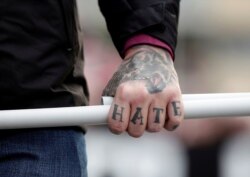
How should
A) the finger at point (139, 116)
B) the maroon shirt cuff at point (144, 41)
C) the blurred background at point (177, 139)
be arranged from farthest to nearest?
1. the blurred background at point (177, 139)
2. the maroon shirt cuff at point (144, 41)
3. the finger at point (139, 116)

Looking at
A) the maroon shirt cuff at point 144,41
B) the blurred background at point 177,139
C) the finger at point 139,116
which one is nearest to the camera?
the finger at point 139,116

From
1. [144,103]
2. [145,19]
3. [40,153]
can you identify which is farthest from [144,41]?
[40,153]

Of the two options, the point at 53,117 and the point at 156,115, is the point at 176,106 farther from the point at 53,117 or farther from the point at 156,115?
the point at 53,117

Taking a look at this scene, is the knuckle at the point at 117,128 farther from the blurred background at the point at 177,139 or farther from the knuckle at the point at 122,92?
the blurred background at the point at 177,139

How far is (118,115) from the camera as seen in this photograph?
1.04m

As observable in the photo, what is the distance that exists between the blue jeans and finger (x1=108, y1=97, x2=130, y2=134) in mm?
117

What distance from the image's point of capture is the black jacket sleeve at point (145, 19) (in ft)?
3.71

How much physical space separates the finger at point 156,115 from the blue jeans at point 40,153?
17 cm

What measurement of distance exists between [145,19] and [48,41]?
172 millimetres

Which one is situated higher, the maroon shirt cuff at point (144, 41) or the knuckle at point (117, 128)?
the maroon shirt cuff at point (144, 41)

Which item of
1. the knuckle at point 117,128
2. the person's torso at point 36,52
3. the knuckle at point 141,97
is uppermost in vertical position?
the person's torso at point 36,52

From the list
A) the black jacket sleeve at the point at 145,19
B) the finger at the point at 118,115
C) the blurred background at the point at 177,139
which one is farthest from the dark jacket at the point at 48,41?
the blurred background at the point at 177,139

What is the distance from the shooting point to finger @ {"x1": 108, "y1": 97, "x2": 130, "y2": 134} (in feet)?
3.41

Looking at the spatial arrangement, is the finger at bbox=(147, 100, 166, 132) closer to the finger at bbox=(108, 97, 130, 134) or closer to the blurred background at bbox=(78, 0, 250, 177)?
the finger at bbox=(108, 97, 130, 134)
